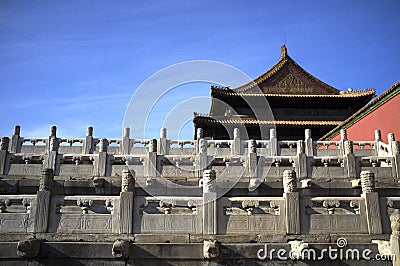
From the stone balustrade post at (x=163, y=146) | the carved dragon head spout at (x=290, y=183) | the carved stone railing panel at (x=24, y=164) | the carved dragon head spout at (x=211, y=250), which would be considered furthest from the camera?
the stone balustrade post at (x=163, y=146)

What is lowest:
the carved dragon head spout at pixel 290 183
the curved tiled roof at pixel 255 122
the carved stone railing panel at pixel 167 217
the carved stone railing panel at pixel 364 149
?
the carved stone railing panel at pixel 167 217

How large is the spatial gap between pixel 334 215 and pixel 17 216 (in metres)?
6.26

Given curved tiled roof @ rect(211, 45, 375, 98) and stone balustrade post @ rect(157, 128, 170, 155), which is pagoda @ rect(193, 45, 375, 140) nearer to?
curved tiled roof @ rect(211, 45, 375, 98)

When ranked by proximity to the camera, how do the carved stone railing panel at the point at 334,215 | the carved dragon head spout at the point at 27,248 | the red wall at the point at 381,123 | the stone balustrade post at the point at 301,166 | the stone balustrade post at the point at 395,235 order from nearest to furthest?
1. the carved dragon head spout at the point at 27,248
2. the stone balustrade post at the point at 395,235
3. the carved stone railing panel at the point at 334,215
4. the stone balustrade post at the point at 301,166
5. the red wall at the point at 381,123

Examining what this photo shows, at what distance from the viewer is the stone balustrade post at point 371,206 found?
26.7 feet

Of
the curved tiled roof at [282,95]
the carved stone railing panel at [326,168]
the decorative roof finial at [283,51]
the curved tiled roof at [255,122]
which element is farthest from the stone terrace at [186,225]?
the decorative roof finial at [283,51]

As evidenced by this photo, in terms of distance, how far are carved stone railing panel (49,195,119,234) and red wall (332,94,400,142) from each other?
1280cm

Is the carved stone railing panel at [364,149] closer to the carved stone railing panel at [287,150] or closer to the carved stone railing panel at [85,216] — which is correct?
the carved stone railing panel at [287,150]

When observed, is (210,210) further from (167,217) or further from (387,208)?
(387,208)

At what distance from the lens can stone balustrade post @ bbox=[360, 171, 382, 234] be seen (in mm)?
8141

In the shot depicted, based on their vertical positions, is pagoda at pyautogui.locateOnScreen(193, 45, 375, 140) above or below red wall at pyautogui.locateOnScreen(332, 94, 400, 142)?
above

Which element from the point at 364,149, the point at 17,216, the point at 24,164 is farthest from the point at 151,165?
the point at 364,149

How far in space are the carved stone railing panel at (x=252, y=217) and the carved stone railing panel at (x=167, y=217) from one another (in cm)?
48

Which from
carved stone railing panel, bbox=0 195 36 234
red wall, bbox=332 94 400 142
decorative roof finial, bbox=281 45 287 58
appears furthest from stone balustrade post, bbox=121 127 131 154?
decorative roof finial, bbox=281 45 287 58
